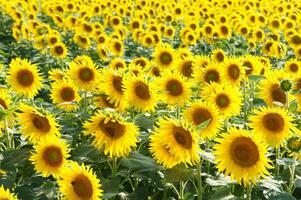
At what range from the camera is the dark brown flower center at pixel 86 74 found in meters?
4.45

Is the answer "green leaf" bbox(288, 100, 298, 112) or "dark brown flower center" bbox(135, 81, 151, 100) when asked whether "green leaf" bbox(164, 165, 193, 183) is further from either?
"green leaf" bbox(288, 100, 298, 112)

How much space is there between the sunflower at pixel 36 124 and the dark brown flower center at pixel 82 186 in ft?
1.88

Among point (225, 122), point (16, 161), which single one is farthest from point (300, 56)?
point (16, 161)

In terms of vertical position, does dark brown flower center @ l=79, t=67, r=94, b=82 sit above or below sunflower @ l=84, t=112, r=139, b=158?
above

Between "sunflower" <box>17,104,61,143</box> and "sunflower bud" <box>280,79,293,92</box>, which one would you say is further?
"sunflower bud" <box>280,79,293,92</box>

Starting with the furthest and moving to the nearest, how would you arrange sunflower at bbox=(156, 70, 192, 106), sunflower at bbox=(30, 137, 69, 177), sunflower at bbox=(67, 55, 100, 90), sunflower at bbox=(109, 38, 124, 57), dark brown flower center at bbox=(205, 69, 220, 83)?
sunflower at bbox=(109, 38, 124, 57) → dark brown flower center at bbox=(205, 69, 220, 83) → sunflower at bbox=(67, 55, 100, 90) → sunflower at bbox=(156, 70, 192, 106) → sunflower at bbox=(30, 137, 69, 177)

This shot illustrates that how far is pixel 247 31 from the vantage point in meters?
10.6

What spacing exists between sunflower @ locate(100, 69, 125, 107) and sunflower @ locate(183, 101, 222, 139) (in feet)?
1.70

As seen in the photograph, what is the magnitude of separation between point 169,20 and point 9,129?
9064 mm

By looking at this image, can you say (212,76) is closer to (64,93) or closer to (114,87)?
(114,87)

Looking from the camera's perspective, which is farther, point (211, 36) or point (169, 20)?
point (169, 20)

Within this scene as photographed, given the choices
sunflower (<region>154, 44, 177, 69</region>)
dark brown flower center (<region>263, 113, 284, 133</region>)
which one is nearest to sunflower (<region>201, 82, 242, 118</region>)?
dark brown flower center (<region>263, 113, 284, 133</region>)

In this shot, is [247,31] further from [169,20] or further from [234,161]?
[234,161]

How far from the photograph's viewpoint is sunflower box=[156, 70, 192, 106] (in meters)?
4.29
